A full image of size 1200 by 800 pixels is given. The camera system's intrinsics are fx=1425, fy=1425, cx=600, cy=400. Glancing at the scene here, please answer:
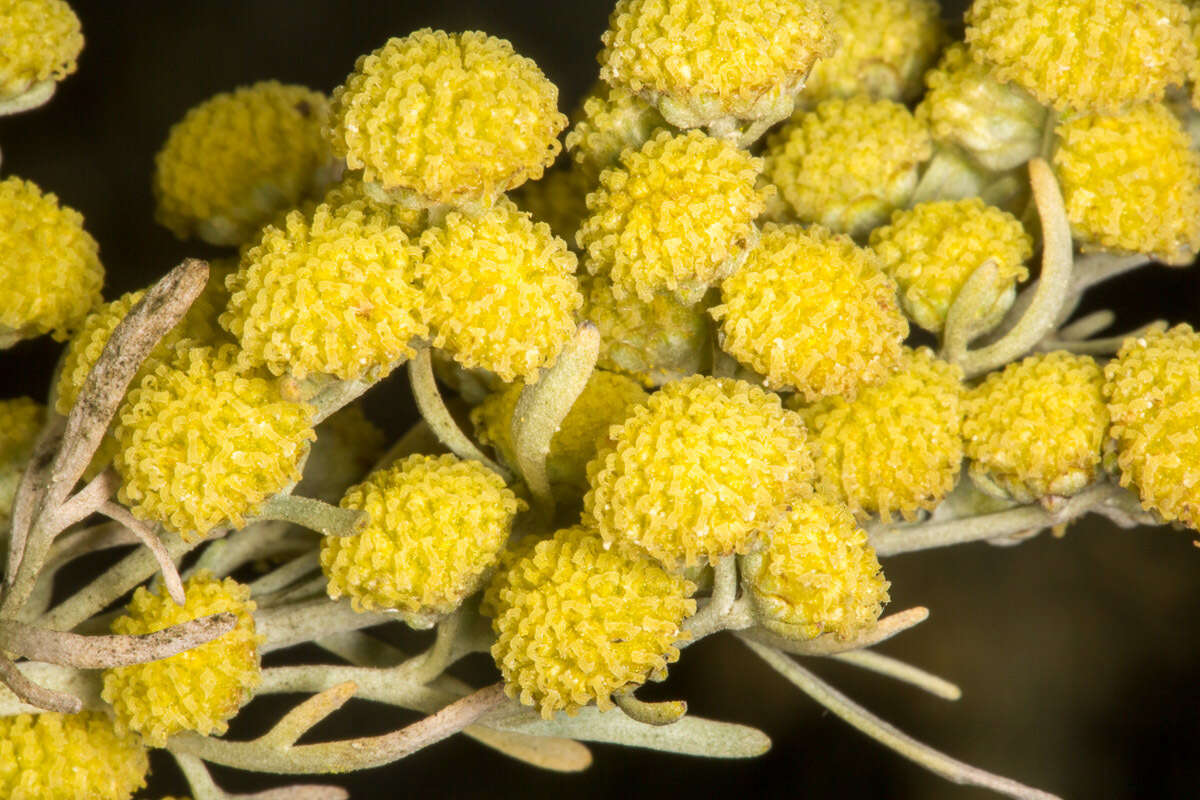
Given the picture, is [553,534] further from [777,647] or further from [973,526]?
[973,526]

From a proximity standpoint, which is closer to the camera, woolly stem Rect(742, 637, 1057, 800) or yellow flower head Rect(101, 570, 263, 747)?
yellow flower head Rect(101, 570, 263, 747)

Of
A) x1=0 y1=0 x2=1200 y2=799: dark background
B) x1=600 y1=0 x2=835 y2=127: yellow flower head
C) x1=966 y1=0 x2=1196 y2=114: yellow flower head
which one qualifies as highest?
x1=966 y1=0 x2=1196 y2=114: yellow flower head

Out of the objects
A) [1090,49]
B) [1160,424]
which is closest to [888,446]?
[1160,424]

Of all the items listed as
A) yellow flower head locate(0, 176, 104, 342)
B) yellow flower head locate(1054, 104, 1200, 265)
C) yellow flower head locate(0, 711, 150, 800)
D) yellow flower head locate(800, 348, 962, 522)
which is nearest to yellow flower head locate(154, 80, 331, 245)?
yellow flower head locate(0, 176, 104, 342)

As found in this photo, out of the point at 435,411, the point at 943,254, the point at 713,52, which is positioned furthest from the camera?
the point at 943,254

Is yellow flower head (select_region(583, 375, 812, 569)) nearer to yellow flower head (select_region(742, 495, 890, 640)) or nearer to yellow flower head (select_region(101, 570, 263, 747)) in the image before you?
yellow flower head (select_region(742, 495, 890, 640))

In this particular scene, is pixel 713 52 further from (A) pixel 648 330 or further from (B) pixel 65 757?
(B) pixel 65 757
